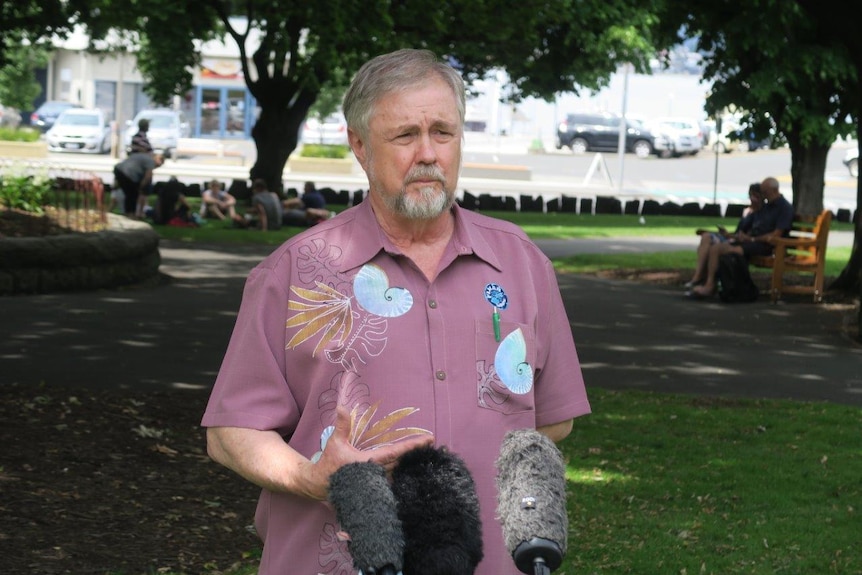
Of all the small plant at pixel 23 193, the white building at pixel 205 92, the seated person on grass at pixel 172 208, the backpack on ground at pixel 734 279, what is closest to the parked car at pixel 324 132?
the white building at pixel 205 92

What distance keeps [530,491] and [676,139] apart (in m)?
66.7

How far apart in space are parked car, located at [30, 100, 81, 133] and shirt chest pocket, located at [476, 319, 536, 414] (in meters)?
63.8

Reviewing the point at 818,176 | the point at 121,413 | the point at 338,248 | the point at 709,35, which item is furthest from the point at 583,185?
the point at 338,248

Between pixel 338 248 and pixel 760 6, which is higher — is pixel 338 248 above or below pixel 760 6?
below

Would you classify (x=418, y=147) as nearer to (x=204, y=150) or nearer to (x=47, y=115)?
(x=204, y=150)

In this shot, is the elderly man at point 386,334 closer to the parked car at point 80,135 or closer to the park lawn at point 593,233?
the park lawn at point 593,233

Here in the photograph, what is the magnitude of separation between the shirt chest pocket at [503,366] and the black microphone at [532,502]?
1.36ft

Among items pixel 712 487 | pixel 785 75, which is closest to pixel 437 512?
pixel 712 487

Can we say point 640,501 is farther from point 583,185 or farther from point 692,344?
point 583,185

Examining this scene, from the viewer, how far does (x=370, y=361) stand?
3061 millimetres

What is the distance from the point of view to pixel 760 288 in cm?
1855

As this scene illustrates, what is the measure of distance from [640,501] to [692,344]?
607cm

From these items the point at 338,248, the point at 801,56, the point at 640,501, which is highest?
the point at 801,56

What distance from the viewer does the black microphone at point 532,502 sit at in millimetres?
2467
